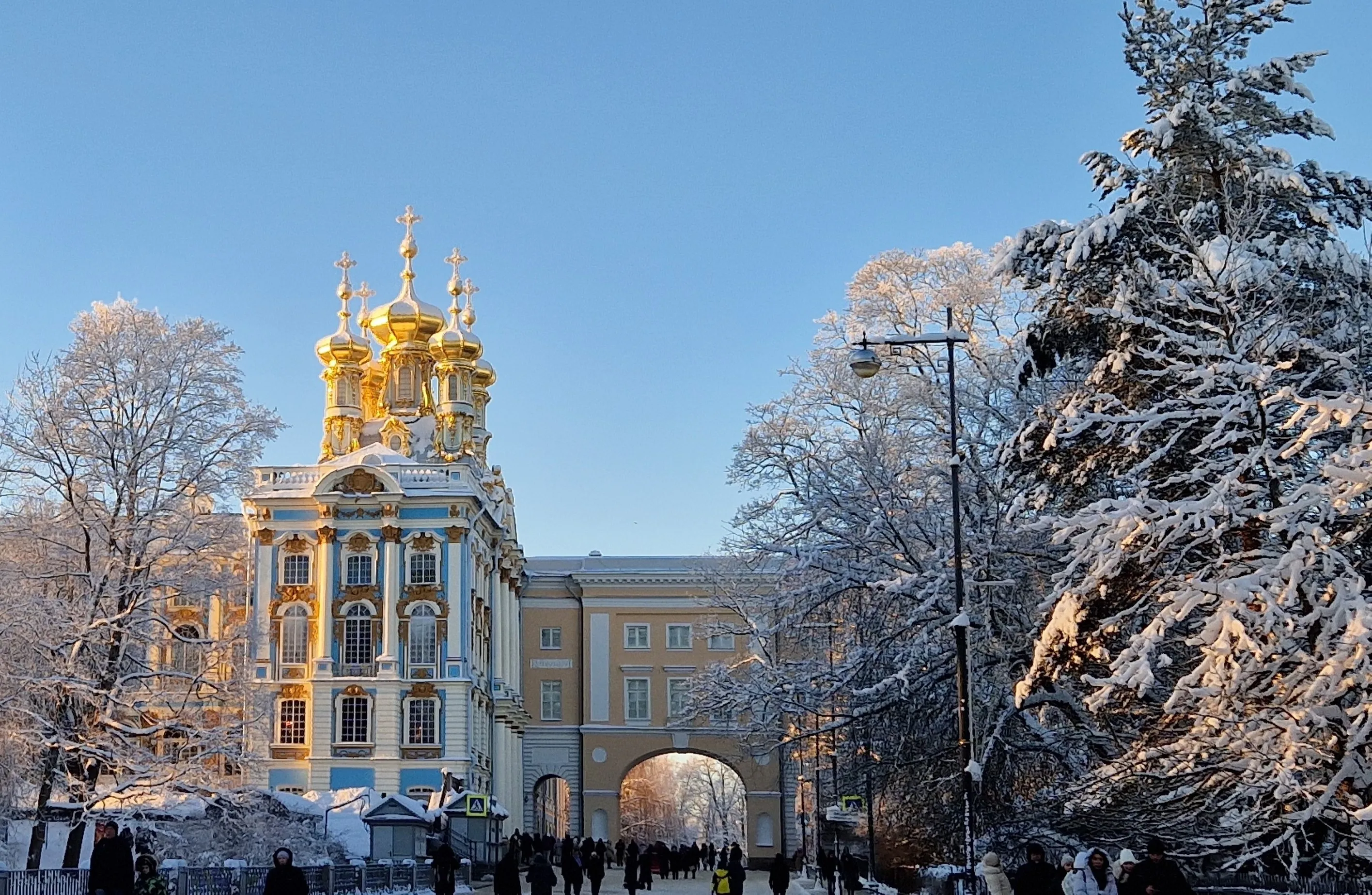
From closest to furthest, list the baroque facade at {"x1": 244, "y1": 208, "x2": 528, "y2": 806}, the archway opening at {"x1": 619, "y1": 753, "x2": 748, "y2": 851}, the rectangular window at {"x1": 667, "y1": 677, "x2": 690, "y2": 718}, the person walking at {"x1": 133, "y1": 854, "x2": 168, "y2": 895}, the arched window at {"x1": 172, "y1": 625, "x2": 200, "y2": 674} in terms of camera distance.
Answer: the person walking at {"x1": 133, "y1": 854, "x2": 168, "y2": 895} < the arched window at {"x1": 172, "y1": 625, "x2": 200, "y2": 674} < the baroque facade at {"x1": 244, "y1": 208, "x2": 528, "y2": 806} < the rectangular window at {"x1": 667, "y1": 677, "x2": 690, "y2": 718} < the archway opening at {"x1": 619, "y1": 753, "x2": 748, "y2": 851}

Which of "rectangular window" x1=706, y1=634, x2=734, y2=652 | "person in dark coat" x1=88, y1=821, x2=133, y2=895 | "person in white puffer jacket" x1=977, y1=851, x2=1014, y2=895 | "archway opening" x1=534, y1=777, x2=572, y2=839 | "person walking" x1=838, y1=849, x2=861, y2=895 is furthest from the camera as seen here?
"archway opening" x1=534, y1=777, x2=572, y2=839

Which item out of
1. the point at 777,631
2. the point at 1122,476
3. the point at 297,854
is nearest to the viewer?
the point at 1122,476

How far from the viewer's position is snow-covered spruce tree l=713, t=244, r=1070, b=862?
2964 cm

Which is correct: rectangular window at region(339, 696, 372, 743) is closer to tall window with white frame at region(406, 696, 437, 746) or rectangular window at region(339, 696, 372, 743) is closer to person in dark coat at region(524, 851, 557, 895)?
tall window with white frame at region(406, 696, 437, 746)

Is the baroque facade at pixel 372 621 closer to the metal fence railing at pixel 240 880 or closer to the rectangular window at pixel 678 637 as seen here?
the rectangular window at pixel 678 637

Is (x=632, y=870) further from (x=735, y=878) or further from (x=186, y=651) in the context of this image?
(x=186, y=651)

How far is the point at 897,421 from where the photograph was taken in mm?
35469

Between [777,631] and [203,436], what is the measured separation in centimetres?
1307

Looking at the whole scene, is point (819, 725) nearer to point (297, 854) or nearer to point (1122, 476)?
point (297, 854)

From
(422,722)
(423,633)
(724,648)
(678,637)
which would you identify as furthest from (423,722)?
(724,648)

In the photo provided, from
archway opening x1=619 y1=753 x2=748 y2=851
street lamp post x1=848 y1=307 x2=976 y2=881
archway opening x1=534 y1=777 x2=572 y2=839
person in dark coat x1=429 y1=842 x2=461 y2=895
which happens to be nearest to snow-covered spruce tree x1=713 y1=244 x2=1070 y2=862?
street lamp post x1=848 y1=307 x2=976 y2=881

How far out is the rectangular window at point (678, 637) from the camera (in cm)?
8050

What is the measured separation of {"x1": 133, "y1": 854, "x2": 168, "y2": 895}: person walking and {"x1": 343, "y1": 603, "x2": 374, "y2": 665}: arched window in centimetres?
4658

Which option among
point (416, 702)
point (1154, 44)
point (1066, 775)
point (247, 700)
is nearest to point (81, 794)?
point (247, 700)
